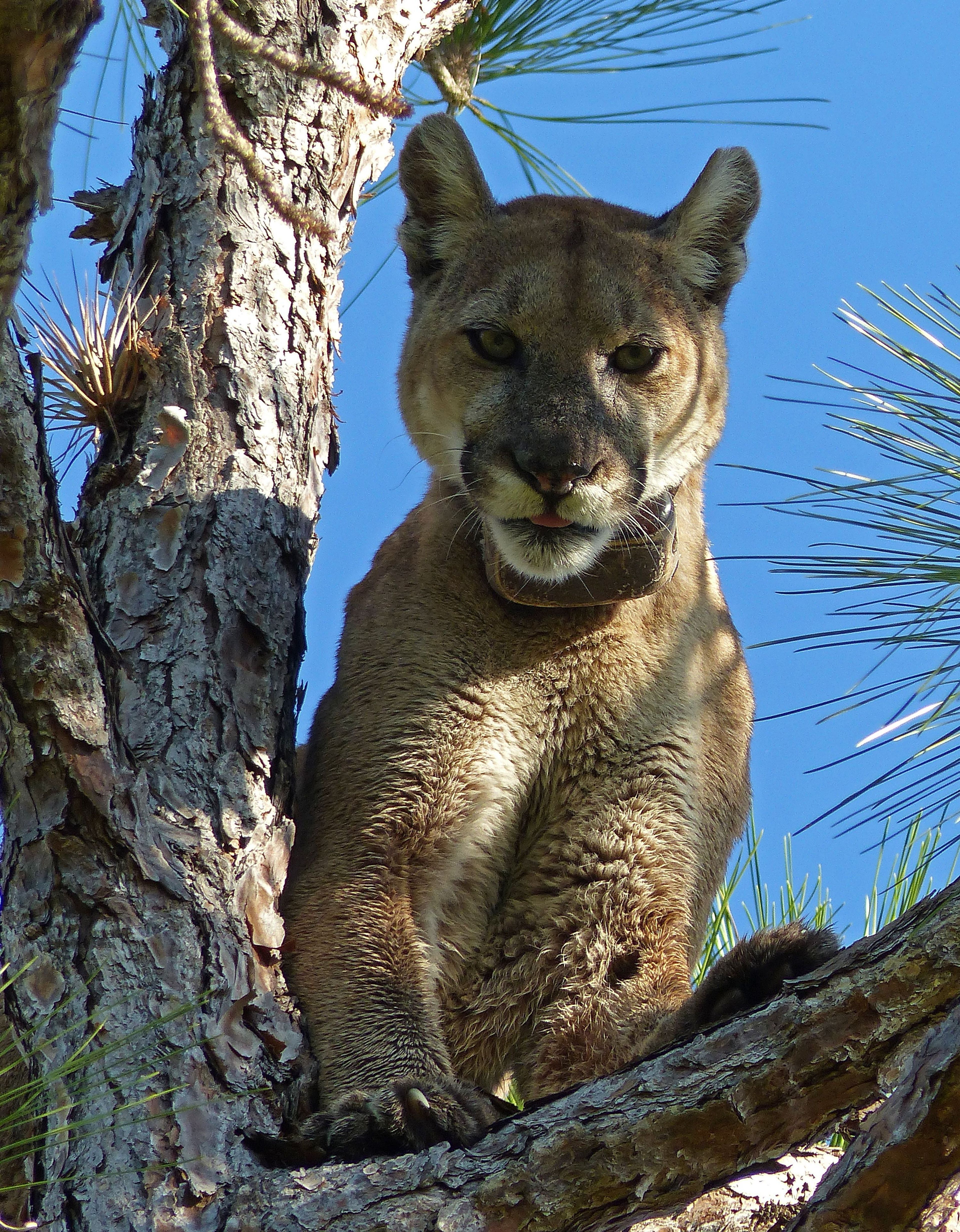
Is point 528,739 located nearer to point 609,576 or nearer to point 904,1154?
point 609,576

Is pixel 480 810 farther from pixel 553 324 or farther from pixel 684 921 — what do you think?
pixel 553 324

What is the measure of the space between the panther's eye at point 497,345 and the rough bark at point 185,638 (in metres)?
0.45

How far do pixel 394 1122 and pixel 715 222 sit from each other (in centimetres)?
280

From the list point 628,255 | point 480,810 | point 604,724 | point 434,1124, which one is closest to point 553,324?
point 628,255

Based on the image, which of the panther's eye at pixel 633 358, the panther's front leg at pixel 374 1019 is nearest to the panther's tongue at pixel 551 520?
the panther's eye at pixel 633 358

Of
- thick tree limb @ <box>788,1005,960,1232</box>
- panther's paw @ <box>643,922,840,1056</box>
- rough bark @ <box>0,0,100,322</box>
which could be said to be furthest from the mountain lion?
rough bark @ <box>0,0,100,322</box>

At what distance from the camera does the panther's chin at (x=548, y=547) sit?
3.57 metres

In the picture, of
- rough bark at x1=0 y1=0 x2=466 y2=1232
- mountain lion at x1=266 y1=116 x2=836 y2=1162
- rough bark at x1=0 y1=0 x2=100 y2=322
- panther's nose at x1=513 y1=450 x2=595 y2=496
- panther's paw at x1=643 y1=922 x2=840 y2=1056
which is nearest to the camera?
rough bark at x1=0 y1=0 x2=100 y2=322

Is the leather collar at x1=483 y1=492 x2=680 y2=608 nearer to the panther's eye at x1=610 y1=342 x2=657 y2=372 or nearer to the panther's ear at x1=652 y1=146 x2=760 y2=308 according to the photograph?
the panther's eye at x1=610 y1=342 x2=657 y2=372

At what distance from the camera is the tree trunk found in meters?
2.26

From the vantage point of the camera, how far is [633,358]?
3.79 meters

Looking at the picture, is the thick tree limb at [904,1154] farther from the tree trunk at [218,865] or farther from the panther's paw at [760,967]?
the panther's paw at [760,967]

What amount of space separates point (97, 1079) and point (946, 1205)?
1582mm

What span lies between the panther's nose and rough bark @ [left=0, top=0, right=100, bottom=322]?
5.51 feet
